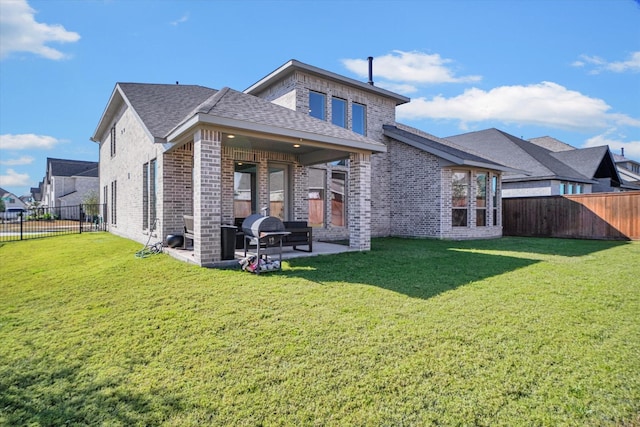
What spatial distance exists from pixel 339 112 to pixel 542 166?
12.3 m

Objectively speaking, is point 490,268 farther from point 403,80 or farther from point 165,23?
point 403,80

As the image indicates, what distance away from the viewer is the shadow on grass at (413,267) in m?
5.55

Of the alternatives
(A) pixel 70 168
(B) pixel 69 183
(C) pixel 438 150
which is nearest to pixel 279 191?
(C) pixel 438 150

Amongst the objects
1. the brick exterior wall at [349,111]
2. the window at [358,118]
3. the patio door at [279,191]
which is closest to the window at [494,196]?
the brick exterior wall at [349,111]

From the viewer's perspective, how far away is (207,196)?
→ 20.6 feet

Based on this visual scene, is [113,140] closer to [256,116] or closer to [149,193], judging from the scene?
[149,193]

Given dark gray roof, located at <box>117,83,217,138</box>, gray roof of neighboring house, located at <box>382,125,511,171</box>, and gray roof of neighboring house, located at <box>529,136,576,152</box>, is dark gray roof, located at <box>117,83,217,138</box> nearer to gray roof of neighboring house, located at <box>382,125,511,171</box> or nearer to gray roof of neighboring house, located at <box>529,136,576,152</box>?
gray roof of neighboring house, located at <box>382,125,511,171</box>

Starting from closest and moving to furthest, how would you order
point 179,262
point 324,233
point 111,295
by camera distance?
1. point 111,295
2. point 179,262
3. point 324,233

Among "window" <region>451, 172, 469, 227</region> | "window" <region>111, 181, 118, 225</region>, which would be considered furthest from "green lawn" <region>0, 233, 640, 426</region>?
"window" <region>111, 181, 118, 225</region>

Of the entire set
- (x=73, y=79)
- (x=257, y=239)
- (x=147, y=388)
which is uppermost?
(x=73, y=79)

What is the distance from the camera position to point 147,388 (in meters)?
2.57

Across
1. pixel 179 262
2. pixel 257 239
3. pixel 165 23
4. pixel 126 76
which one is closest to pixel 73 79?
pixel 126 76

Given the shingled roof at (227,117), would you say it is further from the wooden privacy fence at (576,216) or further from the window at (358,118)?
the wooden privacy fence at (576,216)

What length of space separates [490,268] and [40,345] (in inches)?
288
